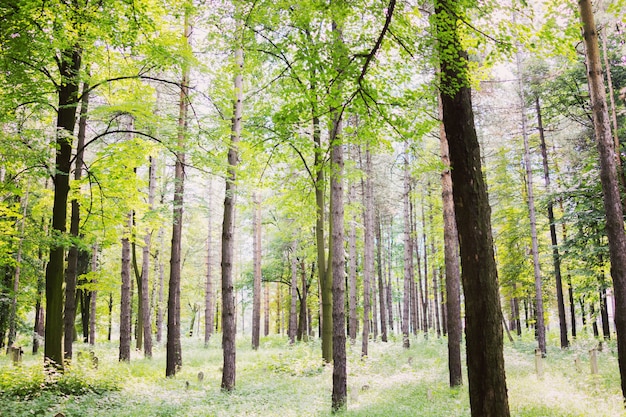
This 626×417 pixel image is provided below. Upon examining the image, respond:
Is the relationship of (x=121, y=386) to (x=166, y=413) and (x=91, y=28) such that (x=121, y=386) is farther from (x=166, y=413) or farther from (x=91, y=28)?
(x=91, y=28)

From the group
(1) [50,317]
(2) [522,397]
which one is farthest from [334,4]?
(1) [50,317]

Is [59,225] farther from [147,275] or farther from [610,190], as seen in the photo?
[610,190]

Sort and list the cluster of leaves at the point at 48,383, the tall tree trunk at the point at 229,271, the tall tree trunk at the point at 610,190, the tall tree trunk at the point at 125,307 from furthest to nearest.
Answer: the tall tree trunk at the point at 125,307 < the tall tree trunk at the point at 229,271 < the cluster of leaves at the point at 48,383 < the tall tree trunk at the point at 610,190

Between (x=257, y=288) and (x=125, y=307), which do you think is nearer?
(x=125, y=307)

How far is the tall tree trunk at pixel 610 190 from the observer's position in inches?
337

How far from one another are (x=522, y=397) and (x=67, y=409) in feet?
30.8

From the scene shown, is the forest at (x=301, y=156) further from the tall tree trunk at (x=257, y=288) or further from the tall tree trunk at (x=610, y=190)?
the tall tree trunk at (x=257, y=288)

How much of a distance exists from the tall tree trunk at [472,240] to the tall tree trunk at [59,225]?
8.47m

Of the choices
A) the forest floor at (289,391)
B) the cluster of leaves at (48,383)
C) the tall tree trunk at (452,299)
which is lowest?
the forest floor at (289,391)

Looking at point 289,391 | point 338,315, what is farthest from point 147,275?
point 338,315

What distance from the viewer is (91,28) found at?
301 inches

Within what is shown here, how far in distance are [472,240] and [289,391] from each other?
7913 mm

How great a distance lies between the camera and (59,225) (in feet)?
32.1

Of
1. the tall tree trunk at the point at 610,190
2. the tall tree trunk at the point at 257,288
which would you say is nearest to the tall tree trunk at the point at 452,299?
the tall tree trunk at the point at 610,190
